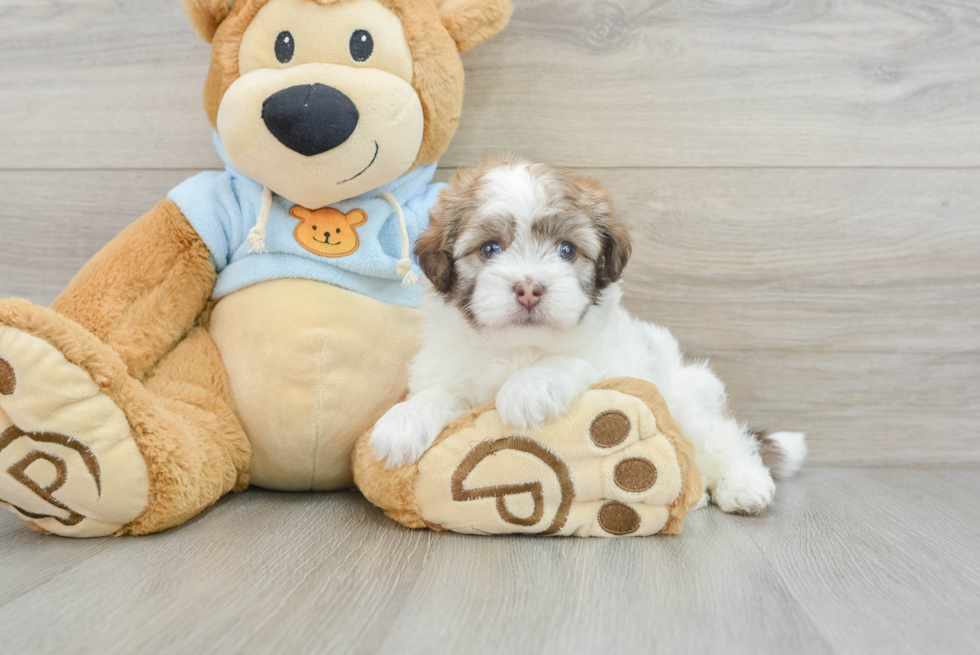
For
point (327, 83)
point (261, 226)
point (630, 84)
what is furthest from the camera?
point (630, 84)

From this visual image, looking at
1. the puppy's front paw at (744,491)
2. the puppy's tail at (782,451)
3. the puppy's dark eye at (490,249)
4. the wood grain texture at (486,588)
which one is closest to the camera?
the wood grain texture at (486,588)

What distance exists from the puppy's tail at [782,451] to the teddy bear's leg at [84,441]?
51.8 inches

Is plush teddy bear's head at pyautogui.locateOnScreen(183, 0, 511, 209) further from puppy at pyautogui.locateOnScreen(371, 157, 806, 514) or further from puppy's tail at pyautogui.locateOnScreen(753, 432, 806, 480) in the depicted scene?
puppy's tail at pyautogui.locateOnScreen(753, 432, 806, 480)

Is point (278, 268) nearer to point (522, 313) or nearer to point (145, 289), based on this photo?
point (145, 289)

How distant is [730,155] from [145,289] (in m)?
1.52

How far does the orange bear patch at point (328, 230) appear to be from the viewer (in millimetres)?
1654

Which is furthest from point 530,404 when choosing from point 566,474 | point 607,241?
point 607,241

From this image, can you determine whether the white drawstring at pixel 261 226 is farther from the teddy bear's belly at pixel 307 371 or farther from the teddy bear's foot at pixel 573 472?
the teddy bear's foot at pixel 573 472

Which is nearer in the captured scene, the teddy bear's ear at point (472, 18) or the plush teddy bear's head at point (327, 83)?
the plush teddy bear's head at point (327, 83)

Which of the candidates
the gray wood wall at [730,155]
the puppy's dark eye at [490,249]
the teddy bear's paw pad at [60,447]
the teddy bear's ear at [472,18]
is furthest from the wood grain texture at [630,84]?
the teddy bear's paw pad at [60,447]

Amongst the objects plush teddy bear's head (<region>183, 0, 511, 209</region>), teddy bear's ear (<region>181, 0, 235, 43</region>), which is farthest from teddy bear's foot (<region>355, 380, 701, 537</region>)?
teddy bear's ear (<region>181, 0, 235, 43</region>)

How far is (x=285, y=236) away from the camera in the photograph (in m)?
1.66

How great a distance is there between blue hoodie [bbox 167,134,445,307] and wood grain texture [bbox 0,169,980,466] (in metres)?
0.34

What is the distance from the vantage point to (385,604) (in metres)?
1.11
